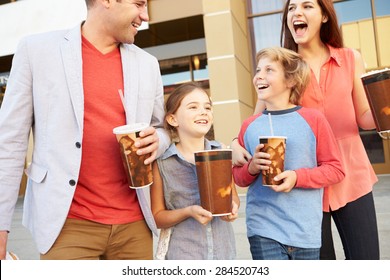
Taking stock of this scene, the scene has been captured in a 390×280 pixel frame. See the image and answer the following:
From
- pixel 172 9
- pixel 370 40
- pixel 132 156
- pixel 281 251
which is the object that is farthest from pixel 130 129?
pixel 370 40

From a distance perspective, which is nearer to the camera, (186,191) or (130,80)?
(130,80)

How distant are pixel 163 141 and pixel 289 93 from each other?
1.85 ft

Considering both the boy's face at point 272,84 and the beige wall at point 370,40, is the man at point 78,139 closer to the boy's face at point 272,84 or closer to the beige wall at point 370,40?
the boy's face at point 272,84

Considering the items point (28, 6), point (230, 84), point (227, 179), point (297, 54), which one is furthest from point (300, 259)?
point (28, 6)

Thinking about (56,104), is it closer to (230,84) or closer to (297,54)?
Result: (297,54)

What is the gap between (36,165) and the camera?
1546 mm

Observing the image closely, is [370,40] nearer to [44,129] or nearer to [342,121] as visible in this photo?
[342,121]

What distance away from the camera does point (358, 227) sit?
5.45 feet

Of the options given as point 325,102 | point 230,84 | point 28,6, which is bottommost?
point 325,102

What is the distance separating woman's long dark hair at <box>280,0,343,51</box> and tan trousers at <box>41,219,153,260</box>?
100 centimetres

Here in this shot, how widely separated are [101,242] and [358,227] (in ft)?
3.32

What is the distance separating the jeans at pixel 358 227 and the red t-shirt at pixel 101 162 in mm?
821

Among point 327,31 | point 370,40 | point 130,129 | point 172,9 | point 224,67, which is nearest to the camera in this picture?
point 130,129

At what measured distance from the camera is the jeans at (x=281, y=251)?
162 centimetres
